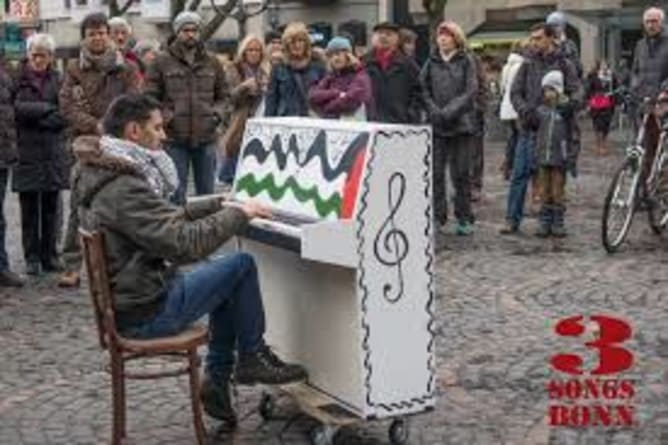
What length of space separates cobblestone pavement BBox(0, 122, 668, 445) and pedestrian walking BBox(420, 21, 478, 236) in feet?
1.89

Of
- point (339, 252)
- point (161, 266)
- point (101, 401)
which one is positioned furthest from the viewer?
point (101, 401)

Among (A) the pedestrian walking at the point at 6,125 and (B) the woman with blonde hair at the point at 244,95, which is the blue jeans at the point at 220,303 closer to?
(A) the pedestrian walking at the point at 6,125

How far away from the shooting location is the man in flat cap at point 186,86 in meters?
9.32

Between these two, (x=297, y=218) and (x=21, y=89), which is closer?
(x=297, y=218)

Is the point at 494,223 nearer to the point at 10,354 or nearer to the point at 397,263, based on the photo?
the point at 10,354

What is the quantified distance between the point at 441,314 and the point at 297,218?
2.98 metres

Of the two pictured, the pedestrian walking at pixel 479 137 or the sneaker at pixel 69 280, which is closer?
the sneaker at pixel 69 280

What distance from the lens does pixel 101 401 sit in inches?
244

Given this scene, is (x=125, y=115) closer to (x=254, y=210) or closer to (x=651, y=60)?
(x=254, y=210)

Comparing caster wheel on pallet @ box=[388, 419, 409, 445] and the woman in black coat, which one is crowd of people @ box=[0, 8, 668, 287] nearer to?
the woman in black coat

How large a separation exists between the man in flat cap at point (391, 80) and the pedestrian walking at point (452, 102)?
150mm

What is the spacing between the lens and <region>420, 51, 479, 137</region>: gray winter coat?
1068cm

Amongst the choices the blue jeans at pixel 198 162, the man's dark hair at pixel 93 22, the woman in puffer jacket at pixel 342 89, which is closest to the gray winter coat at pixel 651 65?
the woman in puffer jacket at pixel 342 89

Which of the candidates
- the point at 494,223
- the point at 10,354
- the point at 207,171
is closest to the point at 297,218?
the point at 10,354
